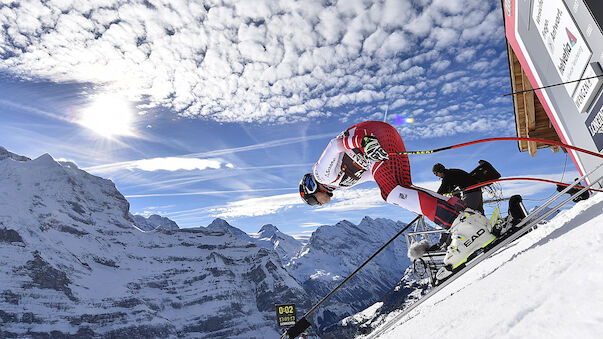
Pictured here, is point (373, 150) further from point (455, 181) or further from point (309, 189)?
point (309, 189)

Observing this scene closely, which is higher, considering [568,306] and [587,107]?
[587,107]

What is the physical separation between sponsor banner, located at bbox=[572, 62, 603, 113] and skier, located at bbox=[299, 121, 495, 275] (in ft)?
8.91

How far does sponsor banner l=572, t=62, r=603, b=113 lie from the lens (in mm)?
4621

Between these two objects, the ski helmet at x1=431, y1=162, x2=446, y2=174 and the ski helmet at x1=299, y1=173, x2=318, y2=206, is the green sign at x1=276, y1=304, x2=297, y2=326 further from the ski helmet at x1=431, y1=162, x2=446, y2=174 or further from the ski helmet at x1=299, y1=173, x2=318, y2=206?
the ski helmet at x1=431, y1=162, x2=446, y2=174

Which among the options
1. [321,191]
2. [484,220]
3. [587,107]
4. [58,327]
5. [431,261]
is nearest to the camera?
[484,220]

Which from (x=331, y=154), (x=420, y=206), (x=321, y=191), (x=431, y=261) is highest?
(x=331, y=154)

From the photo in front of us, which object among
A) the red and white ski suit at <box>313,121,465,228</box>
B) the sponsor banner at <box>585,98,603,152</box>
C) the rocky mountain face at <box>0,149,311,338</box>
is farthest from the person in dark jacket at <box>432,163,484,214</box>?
the rocky mountain face at <box>0,149,311,338</box>

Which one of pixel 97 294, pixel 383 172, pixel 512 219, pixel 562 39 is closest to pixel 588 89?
pixel 562 39

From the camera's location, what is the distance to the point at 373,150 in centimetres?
453

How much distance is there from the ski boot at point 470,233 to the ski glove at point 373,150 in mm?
1256

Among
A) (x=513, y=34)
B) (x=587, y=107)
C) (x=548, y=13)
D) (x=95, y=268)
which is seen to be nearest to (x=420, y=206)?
(x=587, y=107)

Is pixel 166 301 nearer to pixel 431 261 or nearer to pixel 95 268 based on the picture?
pixel 95 268

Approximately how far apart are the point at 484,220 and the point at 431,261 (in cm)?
111

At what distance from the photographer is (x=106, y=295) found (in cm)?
16725
